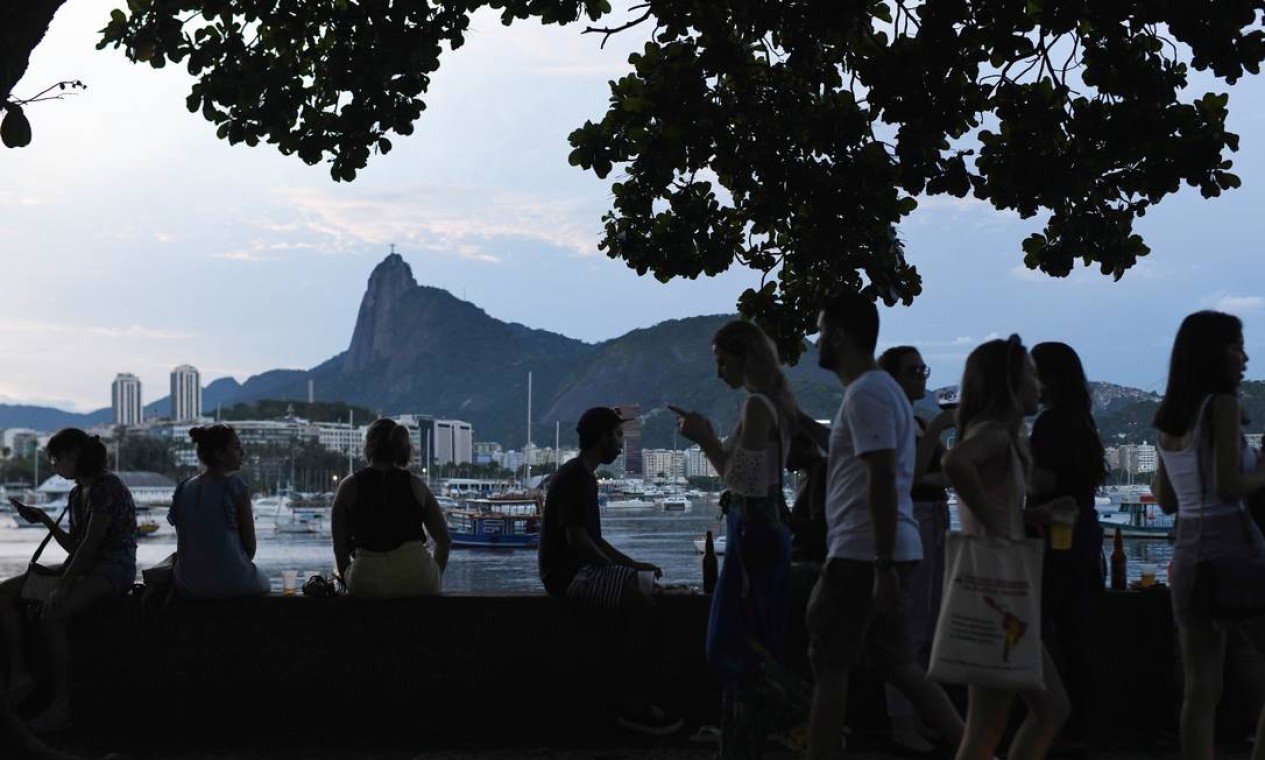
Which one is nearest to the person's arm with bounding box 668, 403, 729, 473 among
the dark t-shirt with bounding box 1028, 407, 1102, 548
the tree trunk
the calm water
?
the dark t-shirt with bounding box 1028, 407, 1102, 548

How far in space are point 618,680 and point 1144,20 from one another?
451 cm

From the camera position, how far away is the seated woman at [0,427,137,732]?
6.23 meters

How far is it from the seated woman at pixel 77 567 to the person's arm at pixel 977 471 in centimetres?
370

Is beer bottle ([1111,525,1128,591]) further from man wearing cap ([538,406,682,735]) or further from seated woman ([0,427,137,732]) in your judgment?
seated woman ([0,427,137,732])

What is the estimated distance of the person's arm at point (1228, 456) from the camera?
4078 millimetres

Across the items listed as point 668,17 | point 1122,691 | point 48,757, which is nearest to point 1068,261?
point 668,17

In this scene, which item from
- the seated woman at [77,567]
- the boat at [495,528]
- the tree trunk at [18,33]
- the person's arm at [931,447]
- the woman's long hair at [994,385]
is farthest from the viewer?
the boat at [495,528]

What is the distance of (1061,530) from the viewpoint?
4512 millimetres

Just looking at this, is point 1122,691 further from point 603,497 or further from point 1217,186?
point 603,497

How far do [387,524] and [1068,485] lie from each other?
264cm

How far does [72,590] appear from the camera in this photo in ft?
20.5


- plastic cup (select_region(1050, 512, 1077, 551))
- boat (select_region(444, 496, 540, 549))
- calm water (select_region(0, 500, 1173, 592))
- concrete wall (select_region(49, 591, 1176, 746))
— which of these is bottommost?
calm water (select_region(0, 500, 1173, 592))

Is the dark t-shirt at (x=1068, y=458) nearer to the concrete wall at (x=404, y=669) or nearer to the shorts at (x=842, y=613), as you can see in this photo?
the shorts at (x=842, y=613)

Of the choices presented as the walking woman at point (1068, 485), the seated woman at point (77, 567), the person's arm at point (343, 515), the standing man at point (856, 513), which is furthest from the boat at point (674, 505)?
the standing man at point (856, 513)
